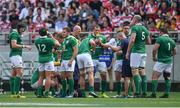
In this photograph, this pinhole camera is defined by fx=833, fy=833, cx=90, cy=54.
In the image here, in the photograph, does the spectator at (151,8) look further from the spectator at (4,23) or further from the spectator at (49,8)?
the spectator at (4,23)

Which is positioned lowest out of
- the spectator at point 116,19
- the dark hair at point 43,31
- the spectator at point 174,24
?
the dark hair at point 43,31

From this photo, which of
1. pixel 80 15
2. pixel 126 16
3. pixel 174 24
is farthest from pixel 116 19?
pixel 174 24

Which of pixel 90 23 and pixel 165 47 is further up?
pixel 90 23

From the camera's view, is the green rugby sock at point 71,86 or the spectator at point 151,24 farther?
the spectator at point 151,24

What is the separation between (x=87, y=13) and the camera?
34531 millimetres

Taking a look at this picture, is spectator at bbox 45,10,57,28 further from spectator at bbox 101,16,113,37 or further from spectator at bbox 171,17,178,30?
spectator at bbox 171,17,178,30

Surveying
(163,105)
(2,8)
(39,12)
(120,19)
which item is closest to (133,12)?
(120,19)

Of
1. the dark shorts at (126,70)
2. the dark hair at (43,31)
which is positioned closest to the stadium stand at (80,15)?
the dark shorts at (126,70)

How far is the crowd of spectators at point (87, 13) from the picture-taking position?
32.6m

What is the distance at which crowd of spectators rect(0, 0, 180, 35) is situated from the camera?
107 feet

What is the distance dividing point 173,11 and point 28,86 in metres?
6.36

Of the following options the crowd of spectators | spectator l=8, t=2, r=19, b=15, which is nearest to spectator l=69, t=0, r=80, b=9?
the crowd of spectators

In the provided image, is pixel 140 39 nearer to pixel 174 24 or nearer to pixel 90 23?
pixel 174 24

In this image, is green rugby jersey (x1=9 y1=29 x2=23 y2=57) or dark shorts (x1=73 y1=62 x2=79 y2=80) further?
dark shorts (x1=73 y1=62 x2=79 y2=80)
